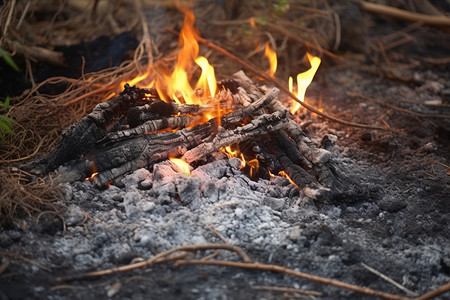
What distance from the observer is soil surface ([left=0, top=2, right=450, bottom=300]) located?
2268 millimetres

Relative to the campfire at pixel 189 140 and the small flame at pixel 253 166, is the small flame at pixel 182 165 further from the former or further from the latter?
the small flame at pixel 253 166

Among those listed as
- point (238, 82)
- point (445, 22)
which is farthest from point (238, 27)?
point (445, 22)

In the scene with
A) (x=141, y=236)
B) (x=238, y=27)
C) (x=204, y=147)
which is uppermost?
(x=238, y=27)

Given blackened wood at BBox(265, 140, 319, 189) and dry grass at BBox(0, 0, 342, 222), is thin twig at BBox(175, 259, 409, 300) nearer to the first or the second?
blackened wood at BBox(265, 140, 319, 189)

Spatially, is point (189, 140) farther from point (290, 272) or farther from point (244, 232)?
point (290, 272)

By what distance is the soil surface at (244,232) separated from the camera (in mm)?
2268

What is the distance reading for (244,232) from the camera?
269 centimetres

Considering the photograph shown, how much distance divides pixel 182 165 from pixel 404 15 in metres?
5.00

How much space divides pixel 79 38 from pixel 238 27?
6.80ft

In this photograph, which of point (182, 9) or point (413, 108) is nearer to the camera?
point (413, 108)

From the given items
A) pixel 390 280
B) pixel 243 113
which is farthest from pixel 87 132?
pixel 390 280

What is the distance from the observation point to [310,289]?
2.30 metres

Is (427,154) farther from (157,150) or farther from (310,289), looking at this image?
(157,150)

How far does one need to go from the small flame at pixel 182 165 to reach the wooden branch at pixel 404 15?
14.6 ft
